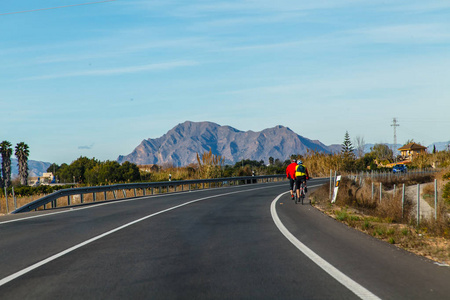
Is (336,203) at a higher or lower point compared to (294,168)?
lower

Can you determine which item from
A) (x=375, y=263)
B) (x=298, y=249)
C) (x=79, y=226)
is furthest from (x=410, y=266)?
(x=79, y=226)

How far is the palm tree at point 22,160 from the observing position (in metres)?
95.0

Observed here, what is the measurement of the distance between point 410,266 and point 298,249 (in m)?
2.02

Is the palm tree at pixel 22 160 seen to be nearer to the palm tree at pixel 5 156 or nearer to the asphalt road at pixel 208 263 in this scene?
the palm tree at pixel 5 156

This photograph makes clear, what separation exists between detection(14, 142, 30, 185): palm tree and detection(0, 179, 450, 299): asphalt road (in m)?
87.5

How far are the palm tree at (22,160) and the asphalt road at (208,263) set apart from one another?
287 ft

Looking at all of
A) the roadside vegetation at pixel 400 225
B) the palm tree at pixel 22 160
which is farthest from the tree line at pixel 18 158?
the roadside vegetation at pixel 400 225

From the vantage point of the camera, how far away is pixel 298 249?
9039 mm

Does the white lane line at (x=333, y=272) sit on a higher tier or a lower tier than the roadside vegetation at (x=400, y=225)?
higher

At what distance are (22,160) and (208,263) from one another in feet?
318

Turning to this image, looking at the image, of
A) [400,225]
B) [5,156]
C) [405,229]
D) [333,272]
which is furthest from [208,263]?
[5,156]

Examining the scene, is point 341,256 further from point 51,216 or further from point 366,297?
point 51,216

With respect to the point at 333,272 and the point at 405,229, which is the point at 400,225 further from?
the point at 333,272

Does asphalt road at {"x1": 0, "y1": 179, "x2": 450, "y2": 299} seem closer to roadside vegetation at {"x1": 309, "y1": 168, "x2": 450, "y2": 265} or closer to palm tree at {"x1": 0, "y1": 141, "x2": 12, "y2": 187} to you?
roadside vegetation at {"x1": 309, "y1": 168, "x2": 450, "y2": 265}
